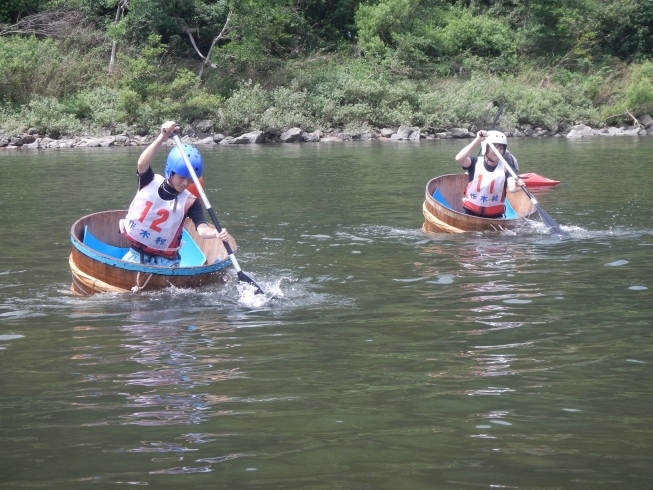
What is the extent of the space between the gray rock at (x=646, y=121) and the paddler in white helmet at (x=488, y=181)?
25.3m

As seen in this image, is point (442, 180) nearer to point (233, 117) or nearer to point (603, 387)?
point (603, 387)

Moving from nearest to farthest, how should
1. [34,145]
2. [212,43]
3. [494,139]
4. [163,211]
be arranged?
[163,211], [494,139], [34,145], [212,43]

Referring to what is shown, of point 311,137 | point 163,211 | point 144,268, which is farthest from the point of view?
point 311,137

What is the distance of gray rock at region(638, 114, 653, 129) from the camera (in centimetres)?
3475

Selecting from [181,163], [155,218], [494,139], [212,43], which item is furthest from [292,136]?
[181,163]

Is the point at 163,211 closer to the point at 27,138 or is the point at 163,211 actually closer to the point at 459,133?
the point at 27,138

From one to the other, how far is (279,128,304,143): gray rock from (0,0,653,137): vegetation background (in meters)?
0.61

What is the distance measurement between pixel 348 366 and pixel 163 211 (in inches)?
117

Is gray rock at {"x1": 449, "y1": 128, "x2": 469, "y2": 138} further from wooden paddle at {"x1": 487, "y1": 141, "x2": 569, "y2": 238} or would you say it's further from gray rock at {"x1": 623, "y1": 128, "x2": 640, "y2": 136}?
wooden paddle at {"x1": 487, "y1": 141, "x2": 569, "y2": 238}

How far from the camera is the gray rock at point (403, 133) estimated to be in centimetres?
3277

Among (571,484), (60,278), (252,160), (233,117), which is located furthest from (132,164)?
(571,484)

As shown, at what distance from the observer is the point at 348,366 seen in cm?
563

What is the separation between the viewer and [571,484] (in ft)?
12.5

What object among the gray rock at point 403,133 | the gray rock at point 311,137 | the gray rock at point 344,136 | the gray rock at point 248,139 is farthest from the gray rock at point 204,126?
the gray rock at point 403,133
